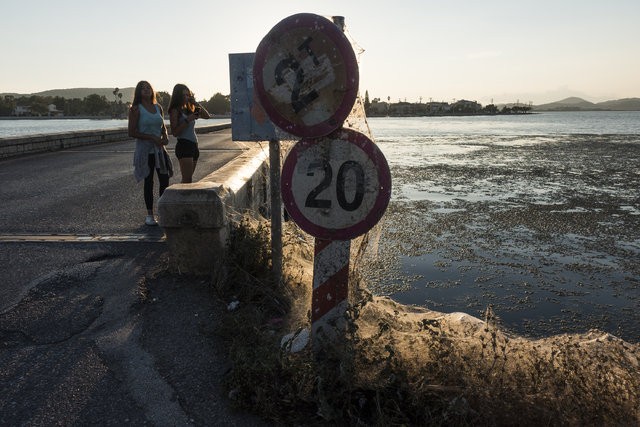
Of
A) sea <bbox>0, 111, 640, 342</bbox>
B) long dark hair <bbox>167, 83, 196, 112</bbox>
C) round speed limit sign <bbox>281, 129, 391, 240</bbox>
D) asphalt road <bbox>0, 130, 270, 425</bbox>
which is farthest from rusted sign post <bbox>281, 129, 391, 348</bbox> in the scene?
long dark hair <bbox>167, 83, 196, 112</bbox>

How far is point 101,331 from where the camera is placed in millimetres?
3369

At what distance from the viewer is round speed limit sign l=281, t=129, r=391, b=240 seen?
2.58 meters

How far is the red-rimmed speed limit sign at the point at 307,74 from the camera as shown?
8.21 ft

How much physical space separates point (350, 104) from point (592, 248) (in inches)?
260

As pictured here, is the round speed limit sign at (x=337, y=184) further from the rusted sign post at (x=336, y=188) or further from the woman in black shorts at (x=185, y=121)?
the woman in black shorts at (x=185, y=121)

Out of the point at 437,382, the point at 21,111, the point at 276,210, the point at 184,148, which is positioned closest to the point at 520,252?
the point at 276,210

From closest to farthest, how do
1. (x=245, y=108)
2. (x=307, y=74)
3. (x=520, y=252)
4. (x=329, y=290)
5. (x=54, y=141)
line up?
(x=307, y=74) → (x=329, y=290) → (x=245, y=108) → (x=520, y=252) → (x=54, y=141)

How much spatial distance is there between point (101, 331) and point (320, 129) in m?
2.20

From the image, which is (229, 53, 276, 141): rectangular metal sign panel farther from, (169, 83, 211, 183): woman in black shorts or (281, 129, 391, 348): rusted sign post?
(169, 83, 211, 183): woman in black shorts

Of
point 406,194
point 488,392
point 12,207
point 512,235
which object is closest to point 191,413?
point 488,392

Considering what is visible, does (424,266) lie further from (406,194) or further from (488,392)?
(406,194)

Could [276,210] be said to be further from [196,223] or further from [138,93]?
[138,93]

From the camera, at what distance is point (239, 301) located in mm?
3799

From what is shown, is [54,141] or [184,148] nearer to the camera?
[184,148]
